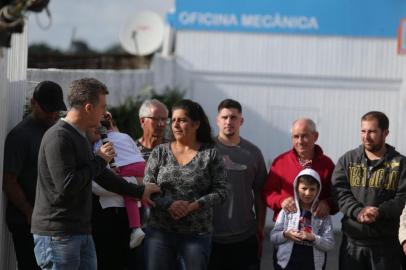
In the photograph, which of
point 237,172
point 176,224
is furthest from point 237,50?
point 176,224

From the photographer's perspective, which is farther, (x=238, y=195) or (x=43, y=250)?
(x=238, y=195)

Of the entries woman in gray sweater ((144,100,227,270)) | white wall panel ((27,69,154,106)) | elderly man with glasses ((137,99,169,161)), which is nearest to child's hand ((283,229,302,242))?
woman in gray sweater ((144,100,227,270))

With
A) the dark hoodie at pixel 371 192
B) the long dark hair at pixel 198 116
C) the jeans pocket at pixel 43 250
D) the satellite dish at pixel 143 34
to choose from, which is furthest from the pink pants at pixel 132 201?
the satellite dish at pixel 143 34

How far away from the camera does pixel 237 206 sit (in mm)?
7742

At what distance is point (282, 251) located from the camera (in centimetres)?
746

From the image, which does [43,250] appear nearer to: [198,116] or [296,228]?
[198,116]

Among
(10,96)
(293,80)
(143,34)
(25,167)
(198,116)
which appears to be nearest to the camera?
(25,167)

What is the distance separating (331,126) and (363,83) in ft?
3.68

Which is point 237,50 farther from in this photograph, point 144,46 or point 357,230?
point 357,230

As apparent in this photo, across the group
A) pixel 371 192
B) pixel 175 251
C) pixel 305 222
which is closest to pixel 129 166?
pixel 175 251

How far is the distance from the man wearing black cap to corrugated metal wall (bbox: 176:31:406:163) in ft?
36.7

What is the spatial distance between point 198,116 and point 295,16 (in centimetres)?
1130

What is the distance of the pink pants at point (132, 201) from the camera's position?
275 inches

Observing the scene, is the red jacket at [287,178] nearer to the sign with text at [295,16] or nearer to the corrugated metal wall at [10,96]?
the corrugated metal wall at [10,96]
